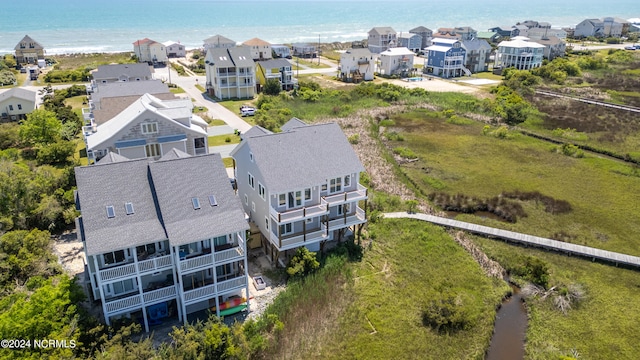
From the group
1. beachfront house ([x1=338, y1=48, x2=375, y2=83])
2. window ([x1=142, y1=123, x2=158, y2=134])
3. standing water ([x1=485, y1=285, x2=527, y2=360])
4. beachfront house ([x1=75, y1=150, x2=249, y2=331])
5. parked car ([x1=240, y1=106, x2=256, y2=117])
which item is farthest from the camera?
beachfront house ([x1=338, y1=48, x2=375, y2=83])

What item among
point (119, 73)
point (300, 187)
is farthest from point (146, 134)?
point (119, 73)

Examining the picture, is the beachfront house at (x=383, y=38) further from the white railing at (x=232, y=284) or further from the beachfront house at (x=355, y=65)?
the white railing at (x=232, y=284)

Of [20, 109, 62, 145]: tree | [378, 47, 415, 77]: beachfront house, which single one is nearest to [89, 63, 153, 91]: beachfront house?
[20, 109, 62, 145]: tree

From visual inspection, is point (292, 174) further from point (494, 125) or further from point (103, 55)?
point (103, 55)

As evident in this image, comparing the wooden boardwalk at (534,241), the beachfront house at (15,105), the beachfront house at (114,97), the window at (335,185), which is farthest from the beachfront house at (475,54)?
the beachfront house at (15,105)

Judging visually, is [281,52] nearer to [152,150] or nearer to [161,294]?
[152,150]

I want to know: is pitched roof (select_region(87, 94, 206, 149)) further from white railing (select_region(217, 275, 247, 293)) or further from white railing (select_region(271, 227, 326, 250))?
white railing (select_region(217, 275, 247, 293))

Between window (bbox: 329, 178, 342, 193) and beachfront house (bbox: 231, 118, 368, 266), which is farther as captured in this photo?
window (bbox: 329, 178, 342, 193)

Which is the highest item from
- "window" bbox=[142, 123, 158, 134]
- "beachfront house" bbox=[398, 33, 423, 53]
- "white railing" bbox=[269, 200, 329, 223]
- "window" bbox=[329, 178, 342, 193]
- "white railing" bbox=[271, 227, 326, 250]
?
"beachfront house" bbox=[398, 33, 423, 53]

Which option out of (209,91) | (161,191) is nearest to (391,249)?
(161,191)
